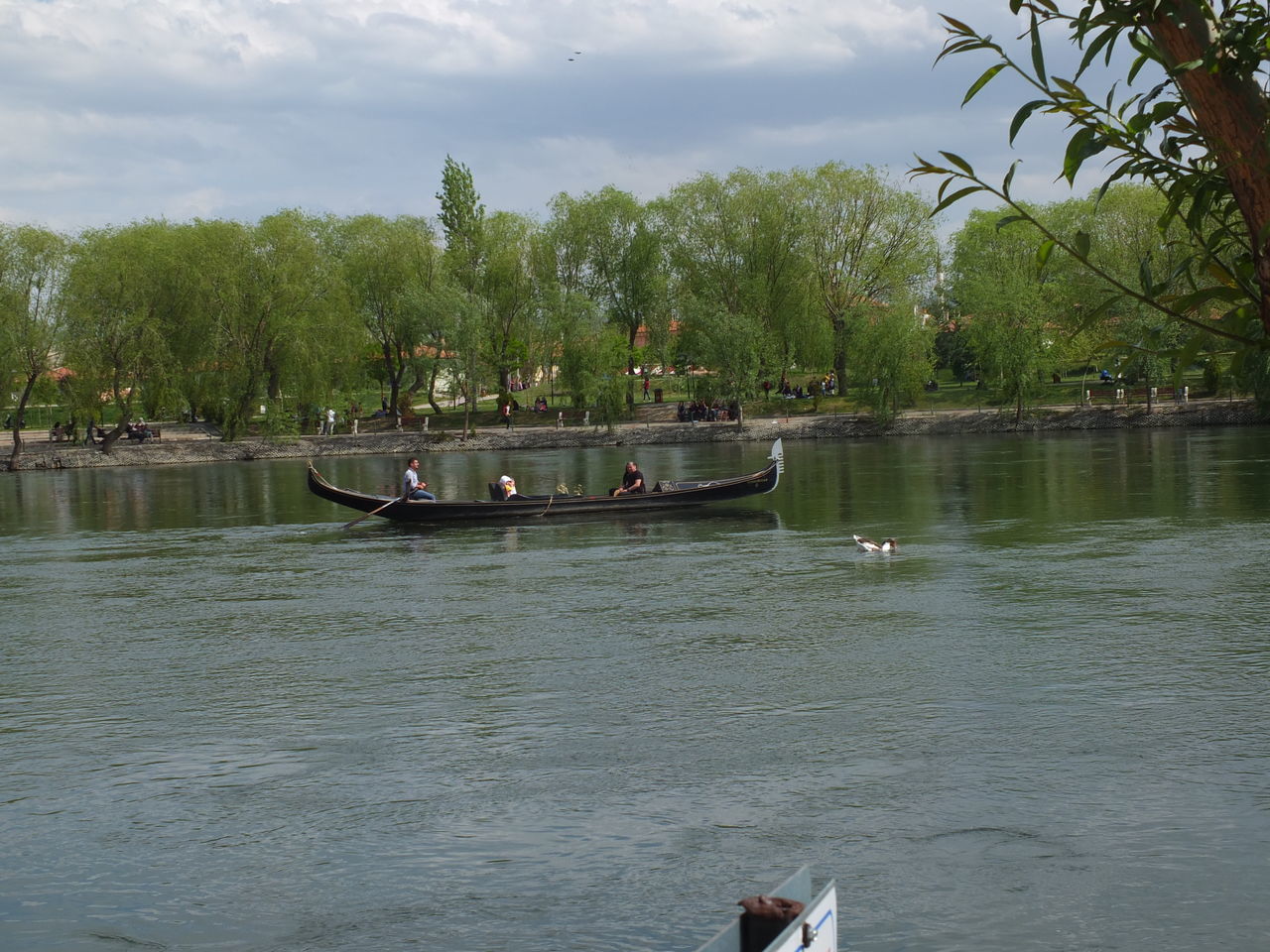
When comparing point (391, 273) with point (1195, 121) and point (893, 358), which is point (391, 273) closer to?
point (893, 358)

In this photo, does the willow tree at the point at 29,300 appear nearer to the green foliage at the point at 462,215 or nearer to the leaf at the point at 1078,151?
the green foliage at the point at 462,215

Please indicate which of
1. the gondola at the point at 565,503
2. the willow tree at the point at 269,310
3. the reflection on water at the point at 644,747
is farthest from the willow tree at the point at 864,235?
the reflection on water at the point at 644,747

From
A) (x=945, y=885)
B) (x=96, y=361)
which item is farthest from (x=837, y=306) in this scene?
(x=945, y=885)

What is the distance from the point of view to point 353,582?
2381 cm

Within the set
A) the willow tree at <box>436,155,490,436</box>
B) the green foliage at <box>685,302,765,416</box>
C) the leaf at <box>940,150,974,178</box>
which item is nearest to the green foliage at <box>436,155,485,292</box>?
the willow tree at <box>436,155,490,436</box>

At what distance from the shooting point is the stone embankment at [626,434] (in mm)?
70688

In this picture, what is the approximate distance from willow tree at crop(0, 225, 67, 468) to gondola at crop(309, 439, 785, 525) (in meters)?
42.5

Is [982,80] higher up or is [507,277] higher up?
[507,277]

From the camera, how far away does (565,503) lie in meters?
32.7

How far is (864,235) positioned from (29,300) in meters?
49.0

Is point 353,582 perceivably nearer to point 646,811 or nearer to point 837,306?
point 646,811

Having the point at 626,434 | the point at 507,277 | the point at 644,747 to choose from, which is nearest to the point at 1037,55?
the point at 644,747

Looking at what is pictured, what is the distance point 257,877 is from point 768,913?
5610 mm

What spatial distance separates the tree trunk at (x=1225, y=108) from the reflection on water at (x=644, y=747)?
18.7ft
